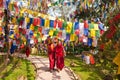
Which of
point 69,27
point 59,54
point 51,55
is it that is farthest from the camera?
point 69,27

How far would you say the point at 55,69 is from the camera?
16.2 m

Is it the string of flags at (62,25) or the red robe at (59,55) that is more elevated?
the string of flags at (62,25)

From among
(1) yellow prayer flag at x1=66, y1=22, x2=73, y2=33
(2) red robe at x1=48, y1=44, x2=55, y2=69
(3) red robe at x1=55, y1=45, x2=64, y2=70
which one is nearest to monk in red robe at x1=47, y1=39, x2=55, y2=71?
(2) red robe at x1=48, y1=44, x2=55, y2=69

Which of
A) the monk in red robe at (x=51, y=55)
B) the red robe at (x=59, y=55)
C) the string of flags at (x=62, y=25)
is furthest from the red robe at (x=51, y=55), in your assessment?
the string of flags at (x=62, y=25)

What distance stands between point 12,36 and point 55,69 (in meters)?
12.7

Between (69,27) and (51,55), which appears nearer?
(51,55)

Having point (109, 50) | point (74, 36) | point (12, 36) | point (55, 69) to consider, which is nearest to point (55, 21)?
point (74, 36)

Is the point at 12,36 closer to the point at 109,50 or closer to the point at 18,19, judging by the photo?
the point at 18,19

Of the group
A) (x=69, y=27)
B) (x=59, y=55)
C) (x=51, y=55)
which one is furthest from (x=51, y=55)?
(x=69, y=27)

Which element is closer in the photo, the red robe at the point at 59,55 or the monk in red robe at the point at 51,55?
the red robe at the point at 59,55

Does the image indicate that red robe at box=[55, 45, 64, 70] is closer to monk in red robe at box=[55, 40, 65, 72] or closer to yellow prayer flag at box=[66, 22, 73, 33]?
monk in red robe at box=[55, 40, 65, 72]

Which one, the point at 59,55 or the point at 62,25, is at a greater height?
the point at 62,25

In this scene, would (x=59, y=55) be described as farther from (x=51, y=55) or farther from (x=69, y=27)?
(x=69, y=27)

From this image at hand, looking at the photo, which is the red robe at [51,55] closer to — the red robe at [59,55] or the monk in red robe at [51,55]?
the monk in red robe at [51,55]
